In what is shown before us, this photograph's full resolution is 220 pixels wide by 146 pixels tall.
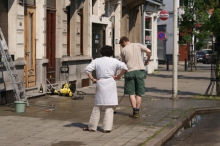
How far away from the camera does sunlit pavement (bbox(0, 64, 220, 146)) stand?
33.3ft

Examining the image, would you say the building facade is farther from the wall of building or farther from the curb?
the wall of building

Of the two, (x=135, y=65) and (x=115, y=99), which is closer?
(x=115, y=99)

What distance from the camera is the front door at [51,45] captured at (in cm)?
1908

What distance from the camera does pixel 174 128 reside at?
11953 mm

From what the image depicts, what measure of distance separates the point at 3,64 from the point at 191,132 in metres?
5.73

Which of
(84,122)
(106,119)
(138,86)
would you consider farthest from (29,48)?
(106,119)

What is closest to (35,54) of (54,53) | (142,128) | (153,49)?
(54,53)

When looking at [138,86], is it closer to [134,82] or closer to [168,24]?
[134,82]

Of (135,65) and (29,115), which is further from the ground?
(135,65)

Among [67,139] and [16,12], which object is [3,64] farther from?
[67,139]

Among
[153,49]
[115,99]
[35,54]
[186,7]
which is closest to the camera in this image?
[115,99]

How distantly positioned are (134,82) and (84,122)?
66.5 inches

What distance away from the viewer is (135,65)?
13.4 m

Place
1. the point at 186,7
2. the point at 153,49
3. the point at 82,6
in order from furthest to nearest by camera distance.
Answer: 1. the point at 153,49
2. the point at 186,7
3. the point at 82,6
